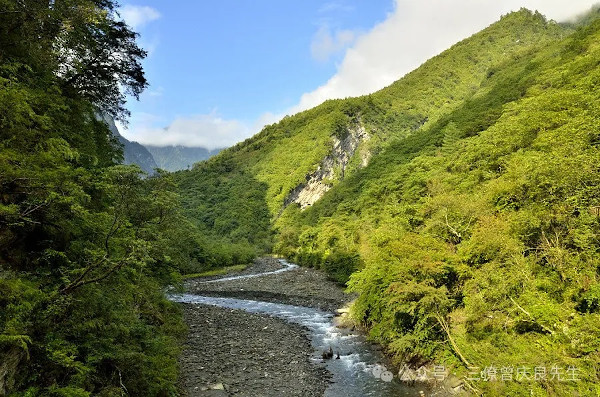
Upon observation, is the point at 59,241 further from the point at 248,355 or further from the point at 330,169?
the point at 330,169

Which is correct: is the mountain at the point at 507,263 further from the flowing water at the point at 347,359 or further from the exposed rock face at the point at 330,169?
the exposed rock face at the point at 330,169

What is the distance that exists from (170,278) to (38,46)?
16.1 meters

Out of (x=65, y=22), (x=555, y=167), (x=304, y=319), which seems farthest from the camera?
(x=304, y=319)

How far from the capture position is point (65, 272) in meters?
9.02

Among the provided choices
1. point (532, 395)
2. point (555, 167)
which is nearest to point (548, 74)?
point (555, 167)

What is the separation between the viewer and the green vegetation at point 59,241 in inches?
291

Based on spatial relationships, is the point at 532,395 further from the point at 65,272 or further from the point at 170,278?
the point at 170,278

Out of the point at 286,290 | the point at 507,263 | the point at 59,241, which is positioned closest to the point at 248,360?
the point at 59,241

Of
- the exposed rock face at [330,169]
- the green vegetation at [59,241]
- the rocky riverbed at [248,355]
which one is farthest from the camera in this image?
the exposed rock face at [330,169]

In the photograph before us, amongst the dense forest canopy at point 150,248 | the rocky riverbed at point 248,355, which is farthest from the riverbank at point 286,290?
the dense forest canopy at point 150,248

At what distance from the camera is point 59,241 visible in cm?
1017

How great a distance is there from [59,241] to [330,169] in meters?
162

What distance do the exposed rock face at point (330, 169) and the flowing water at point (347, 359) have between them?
11800 cm

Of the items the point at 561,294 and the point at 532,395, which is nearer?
the point at 532,395
